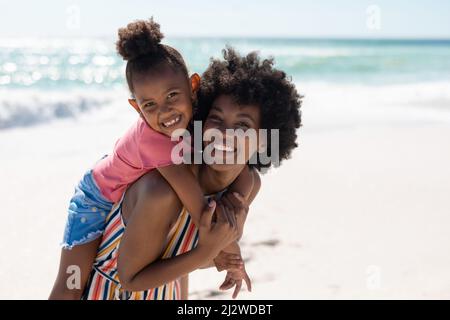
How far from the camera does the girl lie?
219 centimetres

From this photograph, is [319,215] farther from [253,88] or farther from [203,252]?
[203,252]

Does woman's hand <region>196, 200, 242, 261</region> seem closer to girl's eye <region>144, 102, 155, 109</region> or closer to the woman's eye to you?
the woman's eye

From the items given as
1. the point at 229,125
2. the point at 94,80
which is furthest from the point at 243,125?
the point at 94,80

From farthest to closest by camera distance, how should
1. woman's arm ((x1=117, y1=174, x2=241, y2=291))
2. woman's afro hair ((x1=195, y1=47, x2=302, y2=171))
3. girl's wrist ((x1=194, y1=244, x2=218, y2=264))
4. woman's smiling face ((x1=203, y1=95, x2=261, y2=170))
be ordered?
1. woman's afro hair ((x1=195, y1=47, x2=302, y2=171))
2. woman's smiling face ((x1=203, y1=95, x2=261, y2=170))
3. girl's wrist ((x1=194, y1=244, x2=218, y2=264))
4. woman's arm ((x1=117, y1=174, x2=241, y2=291))

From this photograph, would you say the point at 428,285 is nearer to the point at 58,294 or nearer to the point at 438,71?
the point at 58,294

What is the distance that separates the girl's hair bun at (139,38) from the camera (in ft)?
7.15

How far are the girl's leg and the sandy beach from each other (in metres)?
1.76

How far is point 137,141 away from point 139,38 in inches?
15.4

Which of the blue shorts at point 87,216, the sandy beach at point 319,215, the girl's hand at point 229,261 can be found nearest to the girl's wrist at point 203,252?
the girl's hand at point 229,261

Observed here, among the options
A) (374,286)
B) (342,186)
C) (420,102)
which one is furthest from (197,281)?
(420,102)

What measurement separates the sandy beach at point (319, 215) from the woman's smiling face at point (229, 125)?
1.93m

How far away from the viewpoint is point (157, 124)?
2.24 metres

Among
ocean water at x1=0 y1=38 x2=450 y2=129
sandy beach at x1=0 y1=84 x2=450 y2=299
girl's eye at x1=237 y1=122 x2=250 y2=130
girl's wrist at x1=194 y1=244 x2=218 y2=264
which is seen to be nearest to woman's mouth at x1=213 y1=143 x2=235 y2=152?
girl's eye at x1=237 y1=122 x2=250 y2=130

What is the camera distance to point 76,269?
7.20 feet
